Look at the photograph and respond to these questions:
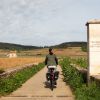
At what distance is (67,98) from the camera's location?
692 inches

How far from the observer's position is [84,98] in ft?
53.2

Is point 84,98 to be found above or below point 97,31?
below

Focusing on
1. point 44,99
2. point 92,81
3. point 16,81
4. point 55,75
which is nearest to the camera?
point 44,99

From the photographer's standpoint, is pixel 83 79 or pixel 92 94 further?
pixel 83 79

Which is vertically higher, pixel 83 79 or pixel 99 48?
pixel 99 48

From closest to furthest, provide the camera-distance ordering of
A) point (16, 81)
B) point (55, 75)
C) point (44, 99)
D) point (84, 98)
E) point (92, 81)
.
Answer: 1. point (84, 98)
2. point (44, 99)
3. point (92, 81)
4. point (55, 75)
5. point (16, 81)

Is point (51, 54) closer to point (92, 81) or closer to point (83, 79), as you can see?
point (83, 79)

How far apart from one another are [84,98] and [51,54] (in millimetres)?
6216

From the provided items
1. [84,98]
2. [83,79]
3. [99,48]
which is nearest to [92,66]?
[99,48]

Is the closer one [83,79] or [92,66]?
[92,66]

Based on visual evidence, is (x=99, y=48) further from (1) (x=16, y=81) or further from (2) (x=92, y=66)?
(1) (x=16, y=81)

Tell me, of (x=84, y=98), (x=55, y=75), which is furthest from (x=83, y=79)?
(x=84, y=98)

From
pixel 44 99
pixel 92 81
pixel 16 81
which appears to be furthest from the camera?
pixel 16 81

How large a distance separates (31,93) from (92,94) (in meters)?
3.70
